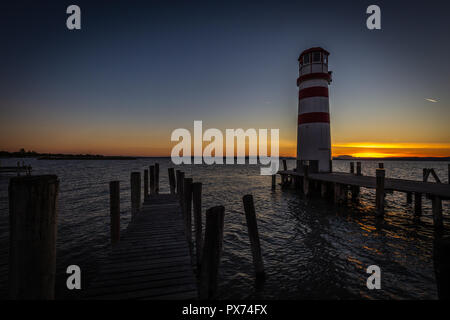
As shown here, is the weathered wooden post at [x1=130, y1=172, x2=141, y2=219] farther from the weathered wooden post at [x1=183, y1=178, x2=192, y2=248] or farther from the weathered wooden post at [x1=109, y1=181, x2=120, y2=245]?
the weathered wooden post at [x1=183, y1=178, x2=192, y2=248]

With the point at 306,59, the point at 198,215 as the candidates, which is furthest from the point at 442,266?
the point at 306,59

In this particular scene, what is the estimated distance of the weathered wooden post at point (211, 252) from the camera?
3.56 m

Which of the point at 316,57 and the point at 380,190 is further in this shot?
the point at 316,57

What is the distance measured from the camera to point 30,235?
1913 millimetres

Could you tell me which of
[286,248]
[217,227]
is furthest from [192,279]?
[286,248]

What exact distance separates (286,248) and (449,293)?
6455mm

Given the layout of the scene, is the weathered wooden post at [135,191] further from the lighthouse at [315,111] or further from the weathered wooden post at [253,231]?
the lighthouse at [315,111]

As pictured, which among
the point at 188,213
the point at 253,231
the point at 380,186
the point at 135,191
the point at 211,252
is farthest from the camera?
the point at 380,186

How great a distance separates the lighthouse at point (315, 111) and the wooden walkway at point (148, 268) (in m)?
14.6

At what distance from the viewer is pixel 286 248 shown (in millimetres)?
7691

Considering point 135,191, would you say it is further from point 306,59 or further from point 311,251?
point 306,59

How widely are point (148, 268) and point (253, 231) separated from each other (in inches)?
101

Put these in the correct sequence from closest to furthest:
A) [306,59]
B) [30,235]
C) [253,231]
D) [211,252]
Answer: [30,235], [211,252], [253,231], [306,59]

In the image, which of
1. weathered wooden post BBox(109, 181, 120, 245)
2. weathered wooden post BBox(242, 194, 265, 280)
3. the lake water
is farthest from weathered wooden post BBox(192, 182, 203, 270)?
weathered wooden post BBox(109, 181, 120, 245)
